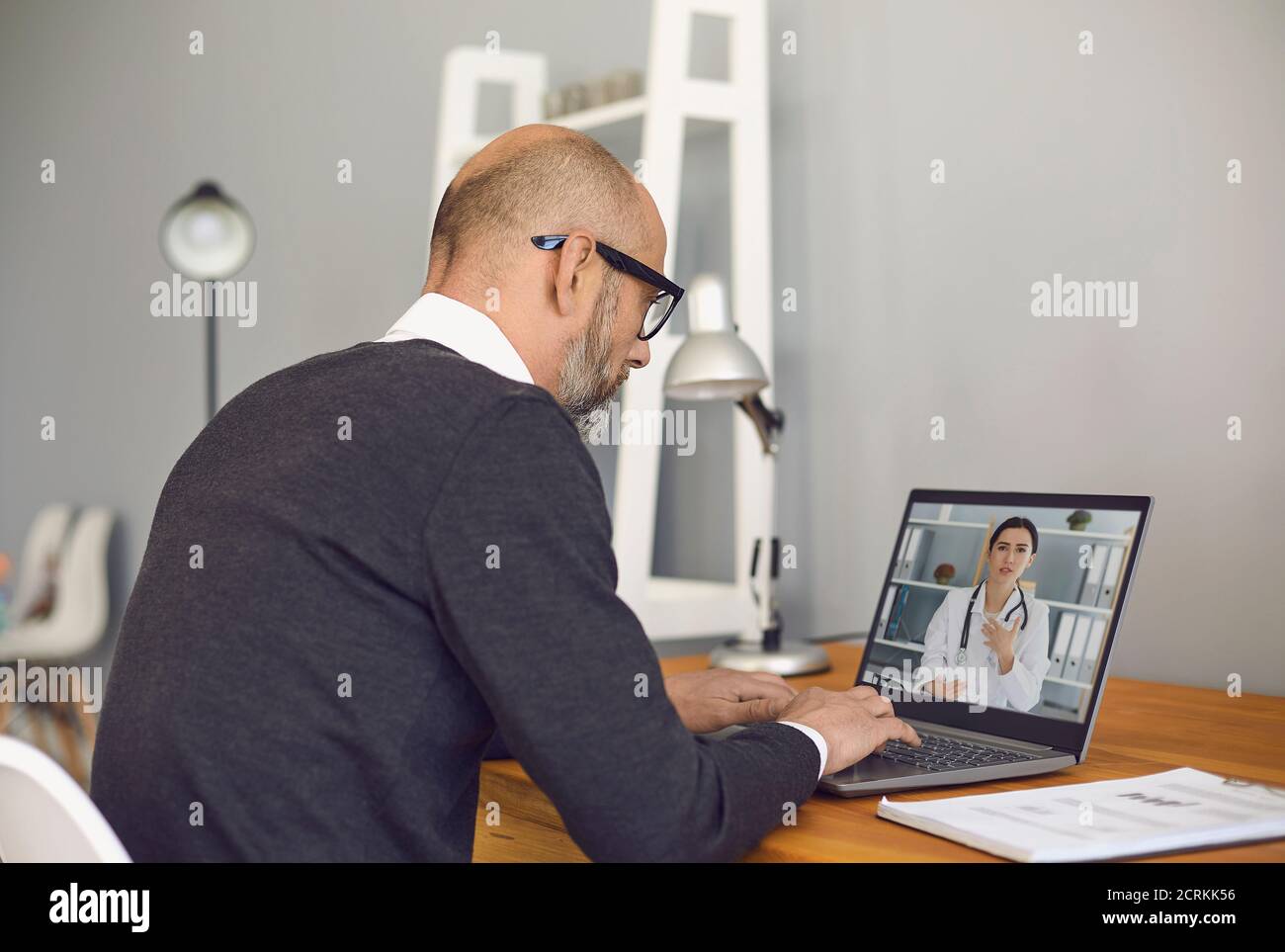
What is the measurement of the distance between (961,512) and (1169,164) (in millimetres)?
564

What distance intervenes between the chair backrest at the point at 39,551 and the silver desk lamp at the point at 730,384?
3295 millimetres

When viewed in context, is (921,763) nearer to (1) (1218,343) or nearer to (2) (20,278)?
(1) (1218,343)

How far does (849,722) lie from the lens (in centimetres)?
105

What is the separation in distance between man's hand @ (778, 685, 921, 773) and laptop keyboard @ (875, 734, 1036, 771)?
1 cm

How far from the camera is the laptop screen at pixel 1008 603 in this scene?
1.11m

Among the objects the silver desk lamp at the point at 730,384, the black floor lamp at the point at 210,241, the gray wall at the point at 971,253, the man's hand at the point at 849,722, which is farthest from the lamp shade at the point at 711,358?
the black floor lamp at the point at 210,241

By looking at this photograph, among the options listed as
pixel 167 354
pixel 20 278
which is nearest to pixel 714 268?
pixel 167 354

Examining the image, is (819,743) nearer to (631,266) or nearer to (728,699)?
(728,699)

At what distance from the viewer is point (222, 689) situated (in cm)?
85

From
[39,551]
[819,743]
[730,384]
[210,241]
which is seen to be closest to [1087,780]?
[819,743]

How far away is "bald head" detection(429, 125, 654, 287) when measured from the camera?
107 cm

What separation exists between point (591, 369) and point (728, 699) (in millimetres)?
371

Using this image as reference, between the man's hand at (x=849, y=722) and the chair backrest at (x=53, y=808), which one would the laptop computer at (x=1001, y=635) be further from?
the chair backrest at (x=53, y=808)
